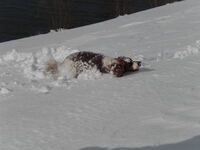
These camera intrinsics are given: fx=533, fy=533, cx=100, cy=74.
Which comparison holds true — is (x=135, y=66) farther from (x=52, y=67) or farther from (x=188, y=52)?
(x=52, y=67)

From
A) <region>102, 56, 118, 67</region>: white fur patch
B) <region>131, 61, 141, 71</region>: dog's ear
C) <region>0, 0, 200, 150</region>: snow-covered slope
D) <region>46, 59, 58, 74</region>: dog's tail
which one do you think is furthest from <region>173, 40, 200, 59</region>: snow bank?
<region>46, 59, 58, 74</region>: dog's tail

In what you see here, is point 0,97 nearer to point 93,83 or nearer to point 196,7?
point 93,83

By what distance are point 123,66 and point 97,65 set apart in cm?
33

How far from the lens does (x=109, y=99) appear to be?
5586mm

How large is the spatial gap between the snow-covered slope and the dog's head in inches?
3.5

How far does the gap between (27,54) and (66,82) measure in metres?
1.68

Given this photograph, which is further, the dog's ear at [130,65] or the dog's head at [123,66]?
the dog's ear at [130,65]

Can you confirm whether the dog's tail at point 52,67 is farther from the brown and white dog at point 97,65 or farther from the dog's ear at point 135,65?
the dog's ear at point 135,65

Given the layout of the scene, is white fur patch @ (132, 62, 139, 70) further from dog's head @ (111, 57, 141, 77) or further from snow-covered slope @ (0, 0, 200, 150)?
snow-covered slope @ (0, 0, 200, 150)

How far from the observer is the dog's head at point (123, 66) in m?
6.31

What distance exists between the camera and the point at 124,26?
32.3 feet

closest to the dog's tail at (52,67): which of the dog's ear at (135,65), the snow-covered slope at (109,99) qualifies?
the snow-covered slope at (109,99)

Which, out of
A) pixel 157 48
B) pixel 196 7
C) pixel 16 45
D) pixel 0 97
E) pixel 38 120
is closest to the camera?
pixel 38 120

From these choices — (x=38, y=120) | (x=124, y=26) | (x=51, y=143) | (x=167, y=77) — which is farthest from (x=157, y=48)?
(x=51, y=143)
